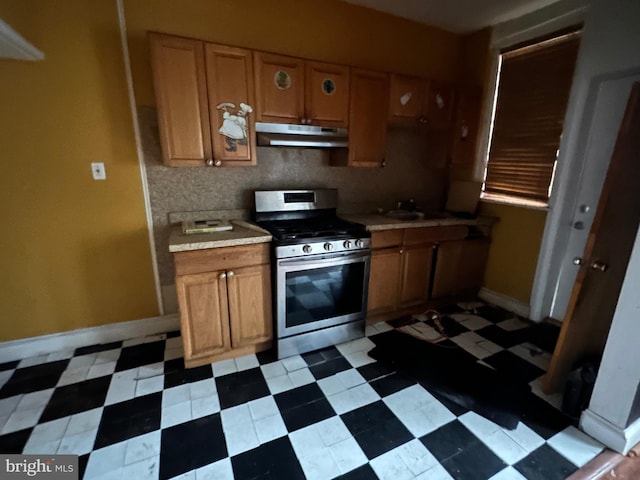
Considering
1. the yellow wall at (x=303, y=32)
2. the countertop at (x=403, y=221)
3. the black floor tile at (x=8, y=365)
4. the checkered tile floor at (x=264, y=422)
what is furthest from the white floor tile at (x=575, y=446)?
the black floor tile at (x=8, y=365)

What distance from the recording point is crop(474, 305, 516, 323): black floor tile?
2.75 metres

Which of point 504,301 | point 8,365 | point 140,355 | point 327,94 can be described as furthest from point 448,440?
point 8,365

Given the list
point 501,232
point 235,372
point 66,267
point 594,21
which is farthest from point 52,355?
point 594,21

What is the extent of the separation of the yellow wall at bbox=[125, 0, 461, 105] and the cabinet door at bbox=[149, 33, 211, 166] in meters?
0.35

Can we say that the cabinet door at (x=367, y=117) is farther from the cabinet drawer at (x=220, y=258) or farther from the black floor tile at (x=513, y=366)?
the black floor tile at (x=513, y=366)

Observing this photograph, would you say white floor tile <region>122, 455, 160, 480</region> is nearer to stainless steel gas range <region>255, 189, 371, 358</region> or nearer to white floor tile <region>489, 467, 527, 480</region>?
stainless steel gas range <region>255, 189, 371, 358</region>

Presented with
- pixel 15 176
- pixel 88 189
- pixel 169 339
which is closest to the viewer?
pixel 15 176

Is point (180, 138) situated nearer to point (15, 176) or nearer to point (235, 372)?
point (15, 176)

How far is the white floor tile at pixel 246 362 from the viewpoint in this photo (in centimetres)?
205

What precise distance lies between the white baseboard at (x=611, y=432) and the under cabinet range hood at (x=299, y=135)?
229 cm

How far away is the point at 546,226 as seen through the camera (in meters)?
2.51

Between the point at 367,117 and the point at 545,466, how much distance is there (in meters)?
2.45

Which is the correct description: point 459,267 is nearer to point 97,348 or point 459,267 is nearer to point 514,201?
point 514,201

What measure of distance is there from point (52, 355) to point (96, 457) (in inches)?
45.4
